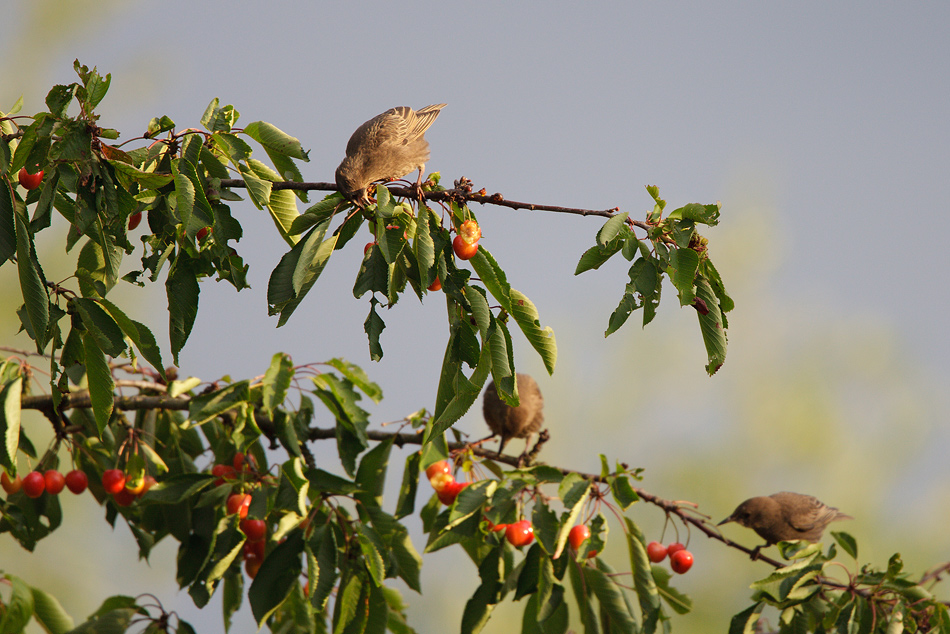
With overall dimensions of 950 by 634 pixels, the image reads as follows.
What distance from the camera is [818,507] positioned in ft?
16.9

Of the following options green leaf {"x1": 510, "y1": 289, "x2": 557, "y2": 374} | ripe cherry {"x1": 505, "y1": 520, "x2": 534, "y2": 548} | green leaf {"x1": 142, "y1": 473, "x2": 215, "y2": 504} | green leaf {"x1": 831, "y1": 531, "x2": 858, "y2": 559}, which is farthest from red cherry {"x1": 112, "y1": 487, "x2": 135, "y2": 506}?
green leaf {"x1": 831, "y1": 531, "x2": 858, "y2": 559}

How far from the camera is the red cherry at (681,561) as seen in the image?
4012mm

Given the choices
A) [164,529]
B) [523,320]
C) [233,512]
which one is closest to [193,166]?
[523,320]

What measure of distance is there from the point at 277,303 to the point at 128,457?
5.91 ft

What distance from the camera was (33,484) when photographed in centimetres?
383

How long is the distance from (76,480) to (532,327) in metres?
2.69

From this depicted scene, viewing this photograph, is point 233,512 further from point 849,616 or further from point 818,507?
point 818,507

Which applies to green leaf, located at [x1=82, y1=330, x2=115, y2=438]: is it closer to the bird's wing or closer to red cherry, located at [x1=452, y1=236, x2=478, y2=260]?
red cherry, located at [x1=452, y1=236, x2=478, y2=260]

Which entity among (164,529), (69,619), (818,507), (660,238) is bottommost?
(69,619)

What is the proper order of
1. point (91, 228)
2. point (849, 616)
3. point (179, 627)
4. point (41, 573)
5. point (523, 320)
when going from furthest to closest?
point (41, 573) < point (179, 627) < point (849, 616) < point (523, 320) < point (91, 228)

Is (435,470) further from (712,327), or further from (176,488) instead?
(712,327)

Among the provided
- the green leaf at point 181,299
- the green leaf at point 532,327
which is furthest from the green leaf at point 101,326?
the green leaf at point 532,327

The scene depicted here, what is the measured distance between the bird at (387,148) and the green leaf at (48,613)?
2300 millimetres

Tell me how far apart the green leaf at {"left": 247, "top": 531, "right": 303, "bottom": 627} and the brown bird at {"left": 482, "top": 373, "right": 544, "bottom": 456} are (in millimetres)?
2423
